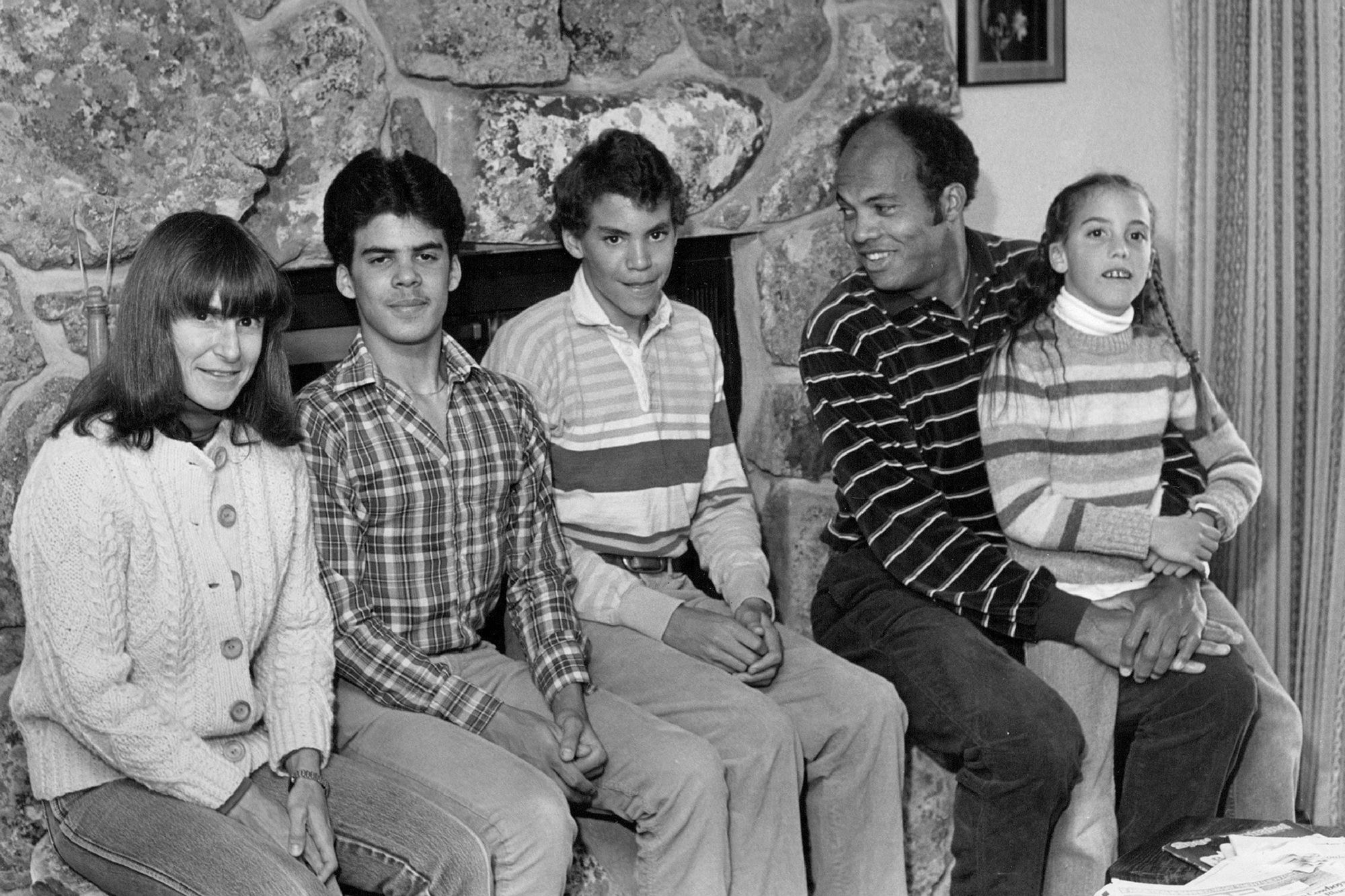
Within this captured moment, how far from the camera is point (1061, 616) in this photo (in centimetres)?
203

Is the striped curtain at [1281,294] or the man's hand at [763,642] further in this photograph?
the striped curtain at [1281,294]

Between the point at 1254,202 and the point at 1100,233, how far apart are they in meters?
0.64

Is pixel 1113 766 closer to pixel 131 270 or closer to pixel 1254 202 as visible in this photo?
pixel 1254 202

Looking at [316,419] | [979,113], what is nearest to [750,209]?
[979,113]

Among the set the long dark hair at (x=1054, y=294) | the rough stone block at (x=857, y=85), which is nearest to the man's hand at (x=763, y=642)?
the long dark hair at (x=1054, y=294)

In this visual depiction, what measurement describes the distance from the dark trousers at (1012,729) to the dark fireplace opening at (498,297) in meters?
0.56

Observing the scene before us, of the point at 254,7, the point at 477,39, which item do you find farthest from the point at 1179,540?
the point at 254,7

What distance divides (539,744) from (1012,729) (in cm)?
64

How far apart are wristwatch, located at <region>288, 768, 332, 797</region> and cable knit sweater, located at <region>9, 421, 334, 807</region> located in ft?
0.10

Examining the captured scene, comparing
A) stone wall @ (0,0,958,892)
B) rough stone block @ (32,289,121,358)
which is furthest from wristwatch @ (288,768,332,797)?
rough stone block @ (32,289,121,358)

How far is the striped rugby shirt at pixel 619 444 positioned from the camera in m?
2.07

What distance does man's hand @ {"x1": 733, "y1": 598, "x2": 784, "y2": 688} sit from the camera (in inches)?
78.1

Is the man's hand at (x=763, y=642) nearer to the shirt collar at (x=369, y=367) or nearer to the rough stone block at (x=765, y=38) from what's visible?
the shirt collar at (x=369, y=367)

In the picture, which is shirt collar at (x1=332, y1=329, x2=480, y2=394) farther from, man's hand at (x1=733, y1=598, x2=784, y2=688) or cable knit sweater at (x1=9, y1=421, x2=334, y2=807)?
man's hand at (x1=733, y1=598, x2=784, y2=688)
